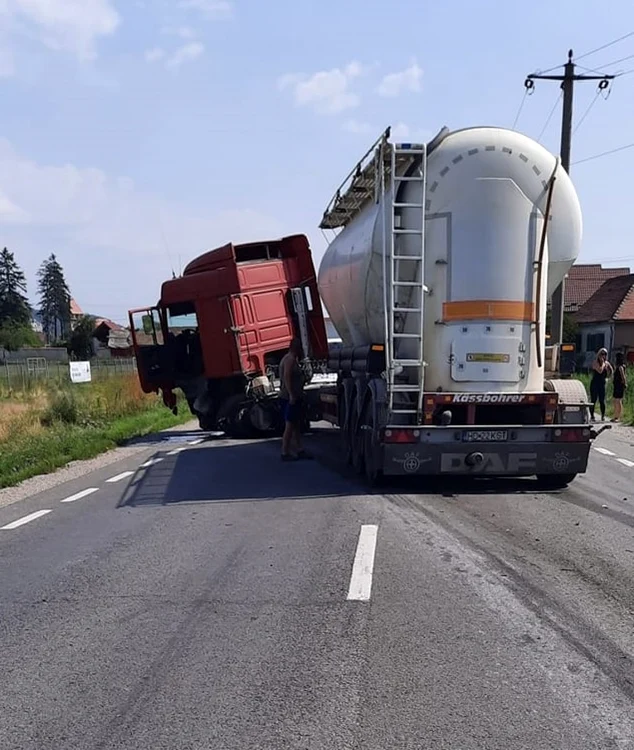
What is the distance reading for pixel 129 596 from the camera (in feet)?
19.6

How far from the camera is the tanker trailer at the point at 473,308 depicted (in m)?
9.76

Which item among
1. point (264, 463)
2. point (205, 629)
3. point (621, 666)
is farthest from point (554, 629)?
point (264, 463)

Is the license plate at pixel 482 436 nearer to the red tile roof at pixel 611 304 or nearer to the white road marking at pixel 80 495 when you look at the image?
the white road marking at pixel 80 495

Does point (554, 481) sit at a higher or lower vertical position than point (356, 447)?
lower

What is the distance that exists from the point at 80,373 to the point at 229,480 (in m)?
27.6

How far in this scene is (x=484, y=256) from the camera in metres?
9.82

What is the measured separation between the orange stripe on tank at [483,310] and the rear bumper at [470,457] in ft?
4.70

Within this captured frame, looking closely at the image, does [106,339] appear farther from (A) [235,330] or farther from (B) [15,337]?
(A) [235,330]

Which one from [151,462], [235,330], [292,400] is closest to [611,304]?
[235,330]

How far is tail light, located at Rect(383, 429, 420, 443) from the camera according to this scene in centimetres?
966

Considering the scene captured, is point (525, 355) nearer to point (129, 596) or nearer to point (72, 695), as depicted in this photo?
point (129, 596)

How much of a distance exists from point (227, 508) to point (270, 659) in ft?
15.6

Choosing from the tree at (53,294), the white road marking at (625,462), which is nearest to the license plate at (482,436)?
the white road marking at (625,462)

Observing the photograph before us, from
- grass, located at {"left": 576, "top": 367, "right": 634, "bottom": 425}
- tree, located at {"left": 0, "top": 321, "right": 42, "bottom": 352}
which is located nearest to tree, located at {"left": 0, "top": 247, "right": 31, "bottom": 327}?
tree, located at {"left": 0, "top": 321, "right": 42, "bottom": 352}
